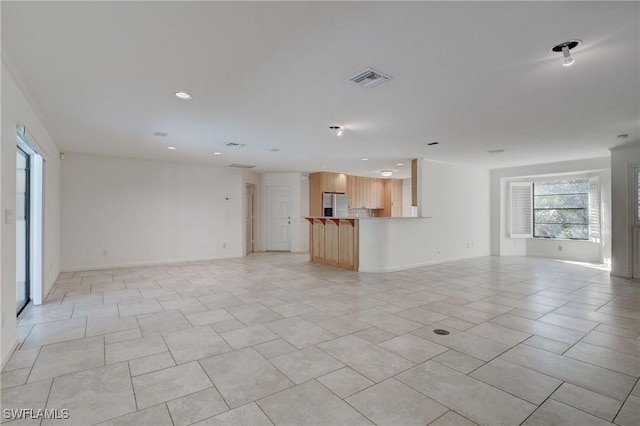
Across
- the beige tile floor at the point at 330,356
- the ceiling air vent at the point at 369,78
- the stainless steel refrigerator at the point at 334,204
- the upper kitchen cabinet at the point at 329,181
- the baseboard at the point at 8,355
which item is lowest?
the beige tile floor at the point at 330,356

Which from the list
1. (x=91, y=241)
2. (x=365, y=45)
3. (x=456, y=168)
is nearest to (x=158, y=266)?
(x=91, y=241)

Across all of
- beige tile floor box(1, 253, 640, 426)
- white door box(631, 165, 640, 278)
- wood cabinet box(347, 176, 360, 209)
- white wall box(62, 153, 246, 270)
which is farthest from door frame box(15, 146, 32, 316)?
white door box(631, 165, 640, 278)

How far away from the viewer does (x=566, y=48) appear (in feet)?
7.32

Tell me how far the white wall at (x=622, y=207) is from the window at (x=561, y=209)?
2251mm

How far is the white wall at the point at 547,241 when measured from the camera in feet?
22.8

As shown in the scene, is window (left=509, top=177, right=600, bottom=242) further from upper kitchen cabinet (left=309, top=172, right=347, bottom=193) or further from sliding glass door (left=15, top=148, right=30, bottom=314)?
sliding glass door (left=15, top=148, right=30, bottom=314)

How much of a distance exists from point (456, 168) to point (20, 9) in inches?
311

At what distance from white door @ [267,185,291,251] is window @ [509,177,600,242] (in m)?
6.35

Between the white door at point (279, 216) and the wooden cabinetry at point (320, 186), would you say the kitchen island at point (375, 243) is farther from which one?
the white door at point (279, 216)

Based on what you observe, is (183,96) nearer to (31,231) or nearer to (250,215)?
(31,231)

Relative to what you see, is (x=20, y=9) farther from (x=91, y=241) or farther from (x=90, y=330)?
(x=91, y=241)

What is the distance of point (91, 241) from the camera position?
6.45m

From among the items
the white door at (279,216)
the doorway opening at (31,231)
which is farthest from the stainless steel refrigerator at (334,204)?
the doorway opening at (31,231)

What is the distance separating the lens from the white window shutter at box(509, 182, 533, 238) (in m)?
8.62
